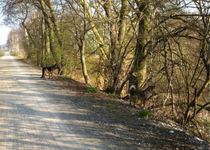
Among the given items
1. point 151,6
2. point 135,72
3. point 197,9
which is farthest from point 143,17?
point 197,9

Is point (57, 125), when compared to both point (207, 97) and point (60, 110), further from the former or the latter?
point (207, 97)

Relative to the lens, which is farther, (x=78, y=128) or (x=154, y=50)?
(x=154, y=50)

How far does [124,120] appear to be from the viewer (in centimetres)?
1109

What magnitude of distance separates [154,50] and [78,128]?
20.7ft

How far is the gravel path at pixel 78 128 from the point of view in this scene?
8695mm

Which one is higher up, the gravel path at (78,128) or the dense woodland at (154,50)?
the dense woodland at (154,50)

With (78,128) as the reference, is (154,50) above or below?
above

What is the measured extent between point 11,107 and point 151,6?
5.92 m

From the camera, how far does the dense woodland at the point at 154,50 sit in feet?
42.3

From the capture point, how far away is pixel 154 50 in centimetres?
1541

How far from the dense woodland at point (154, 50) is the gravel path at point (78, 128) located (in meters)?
2.15

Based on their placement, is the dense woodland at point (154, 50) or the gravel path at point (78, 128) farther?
the dense woodland at point (154, 50)

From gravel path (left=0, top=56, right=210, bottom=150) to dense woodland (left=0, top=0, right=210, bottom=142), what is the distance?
2151 mm

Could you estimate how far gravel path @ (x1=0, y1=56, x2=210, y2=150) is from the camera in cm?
870
